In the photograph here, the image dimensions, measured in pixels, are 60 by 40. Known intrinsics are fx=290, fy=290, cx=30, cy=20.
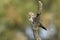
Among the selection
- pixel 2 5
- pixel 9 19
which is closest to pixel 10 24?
pixel 9 19

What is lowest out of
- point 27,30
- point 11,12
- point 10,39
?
point 10,39

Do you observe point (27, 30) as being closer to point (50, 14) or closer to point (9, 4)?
point (50, 14)

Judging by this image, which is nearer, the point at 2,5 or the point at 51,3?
the point at 2,5

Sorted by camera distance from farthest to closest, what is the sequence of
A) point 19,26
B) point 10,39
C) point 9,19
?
point 19,26 < point 9,19 < point 10,39

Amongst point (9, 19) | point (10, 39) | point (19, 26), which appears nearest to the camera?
point (10, 39)

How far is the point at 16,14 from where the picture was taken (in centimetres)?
458

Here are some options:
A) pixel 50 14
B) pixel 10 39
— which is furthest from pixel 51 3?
pixel 10 39

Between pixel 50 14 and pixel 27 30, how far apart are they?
24.4 inches

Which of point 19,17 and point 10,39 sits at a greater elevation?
point 19,17

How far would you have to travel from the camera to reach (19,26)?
4902mm

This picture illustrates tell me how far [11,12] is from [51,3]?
2.85ft

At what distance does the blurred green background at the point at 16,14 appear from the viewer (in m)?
4.37

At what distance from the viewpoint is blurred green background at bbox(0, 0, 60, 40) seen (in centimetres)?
437

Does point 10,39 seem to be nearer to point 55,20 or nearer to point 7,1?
point 7,1
